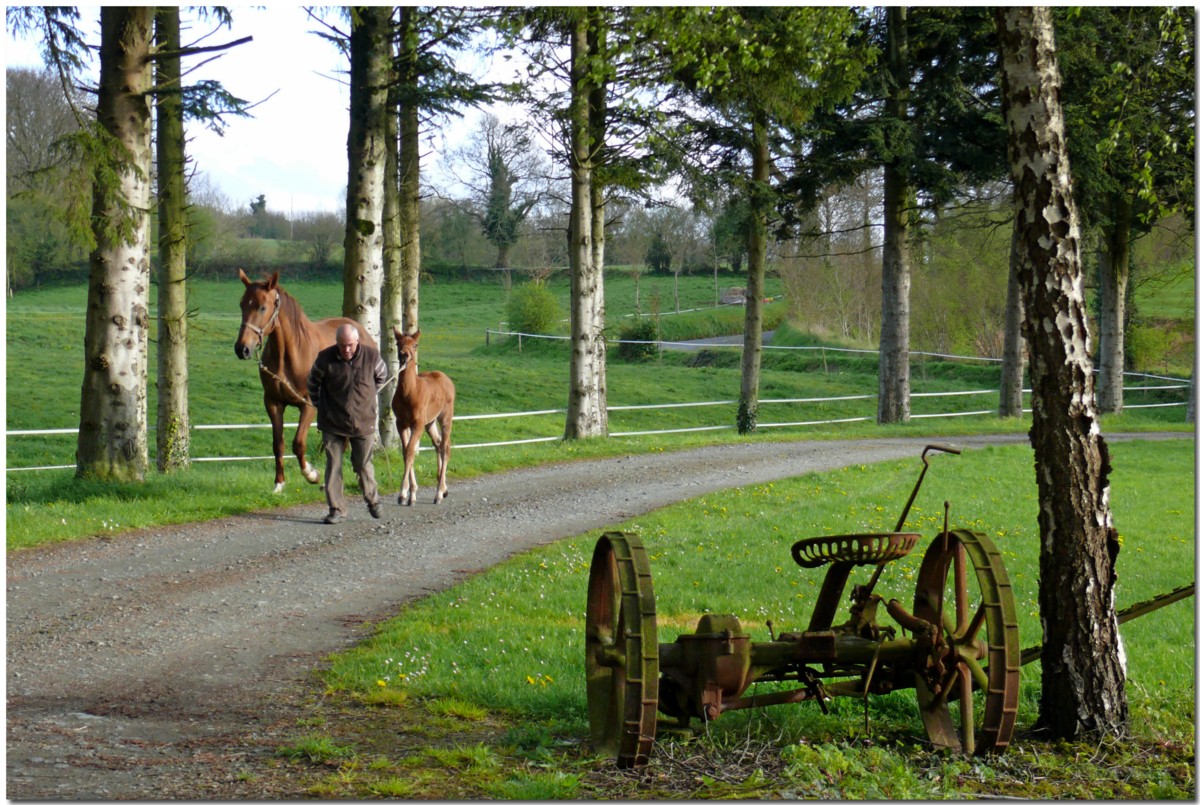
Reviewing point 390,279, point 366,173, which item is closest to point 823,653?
point 366,173

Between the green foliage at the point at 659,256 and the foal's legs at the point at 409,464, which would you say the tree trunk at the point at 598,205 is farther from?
the green foliage at the point at 659,256

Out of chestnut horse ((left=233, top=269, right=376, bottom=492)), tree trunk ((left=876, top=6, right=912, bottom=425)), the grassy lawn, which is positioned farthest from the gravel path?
tree trunk ((left=876, top=6, right=912, bottom=425))

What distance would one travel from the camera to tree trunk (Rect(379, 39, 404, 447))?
723 inches

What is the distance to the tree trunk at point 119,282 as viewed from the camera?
42.7 ft

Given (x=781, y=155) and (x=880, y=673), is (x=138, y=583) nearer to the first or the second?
(x=880, y=673)

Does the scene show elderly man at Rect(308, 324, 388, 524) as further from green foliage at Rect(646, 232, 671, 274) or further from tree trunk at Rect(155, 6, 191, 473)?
green foliage at Rect(646, 232, 671, 274)

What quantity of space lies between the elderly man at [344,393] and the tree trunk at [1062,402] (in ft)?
25.0

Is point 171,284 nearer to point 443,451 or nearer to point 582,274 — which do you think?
point 443,451

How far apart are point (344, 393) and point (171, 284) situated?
22.3 feet

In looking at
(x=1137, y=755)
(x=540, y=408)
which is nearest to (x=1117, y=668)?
(x=1137, y=755)

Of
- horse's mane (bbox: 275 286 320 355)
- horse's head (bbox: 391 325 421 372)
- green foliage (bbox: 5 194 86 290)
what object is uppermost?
green foliage (bbox: 5 194 86 290)

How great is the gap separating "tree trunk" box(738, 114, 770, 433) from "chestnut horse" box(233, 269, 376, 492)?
13.1m

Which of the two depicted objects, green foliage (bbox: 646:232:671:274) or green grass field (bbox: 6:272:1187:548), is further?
green foliage (bbox: 646:232:671:274)

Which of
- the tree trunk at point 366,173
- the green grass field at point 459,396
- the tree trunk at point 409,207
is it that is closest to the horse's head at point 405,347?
the tree trunk at point 366,173
